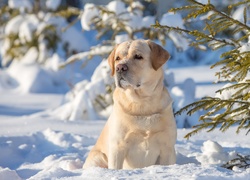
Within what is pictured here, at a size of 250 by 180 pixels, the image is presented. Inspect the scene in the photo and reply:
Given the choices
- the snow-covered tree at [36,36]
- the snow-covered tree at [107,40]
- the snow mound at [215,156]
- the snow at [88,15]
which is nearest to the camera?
the snow mound at [215,156]

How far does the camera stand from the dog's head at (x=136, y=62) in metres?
4.05

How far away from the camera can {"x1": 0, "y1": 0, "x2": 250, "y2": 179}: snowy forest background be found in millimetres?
6090

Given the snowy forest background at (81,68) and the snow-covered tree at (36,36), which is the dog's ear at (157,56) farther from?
the snow-covered tree at (36,36)

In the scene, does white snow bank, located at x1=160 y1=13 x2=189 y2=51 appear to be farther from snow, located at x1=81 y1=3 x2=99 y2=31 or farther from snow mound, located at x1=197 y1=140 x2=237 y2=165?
snow mound, located at x1=197 y1=140 x2=237 y2=165

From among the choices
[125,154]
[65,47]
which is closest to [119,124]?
[125,154]

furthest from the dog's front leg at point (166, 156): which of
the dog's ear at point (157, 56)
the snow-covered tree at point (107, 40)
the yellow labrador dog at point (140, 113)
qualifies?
the snow-covered tree at point (107, 40)

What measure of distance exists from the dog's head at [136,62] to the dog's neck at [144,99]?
87 millimetres

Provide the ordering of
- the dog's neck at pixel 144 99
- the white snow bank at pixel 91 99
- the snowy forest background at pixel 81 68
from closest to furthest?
the dog's neck at pixel 144 99
the snowy forest background at pixel 81 68
the white snow bank at pixel 91 99

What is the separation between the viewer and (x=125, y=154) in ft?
13.6

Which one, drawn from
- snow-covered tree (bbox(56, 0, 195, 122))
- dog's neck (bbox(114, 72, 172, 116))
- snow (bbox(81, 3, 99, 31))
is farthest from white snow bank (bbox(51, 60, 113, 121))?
dog's neck (bbox(114, 72, 172, 116))

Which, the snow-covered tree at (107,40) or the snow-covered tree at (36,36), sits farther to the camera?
the snow-covered tree at (36,36)

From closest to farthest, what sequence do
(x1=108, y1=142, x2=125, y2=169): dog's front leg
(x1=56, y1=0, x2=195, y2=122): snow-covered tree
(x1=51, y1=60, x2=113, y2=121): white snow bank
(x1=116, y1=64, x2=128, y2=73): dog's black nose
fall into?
(x1=116, y1=64, x2=128, y2=73): dog's black nose, (x1=108, y1=142, x2=125, y2=169): dog's front leg, (x1=56, y1=0, x2=195, y2=122): snow-covered tree, (x1=51, y1=60, x2=113, y2=121): white snow bank

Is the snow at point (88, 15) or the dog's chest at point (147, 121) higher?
the snow at point (88, 15)

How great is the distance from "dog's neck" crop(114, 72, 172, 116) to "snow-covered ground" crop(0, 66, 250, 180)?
0.60 meters
